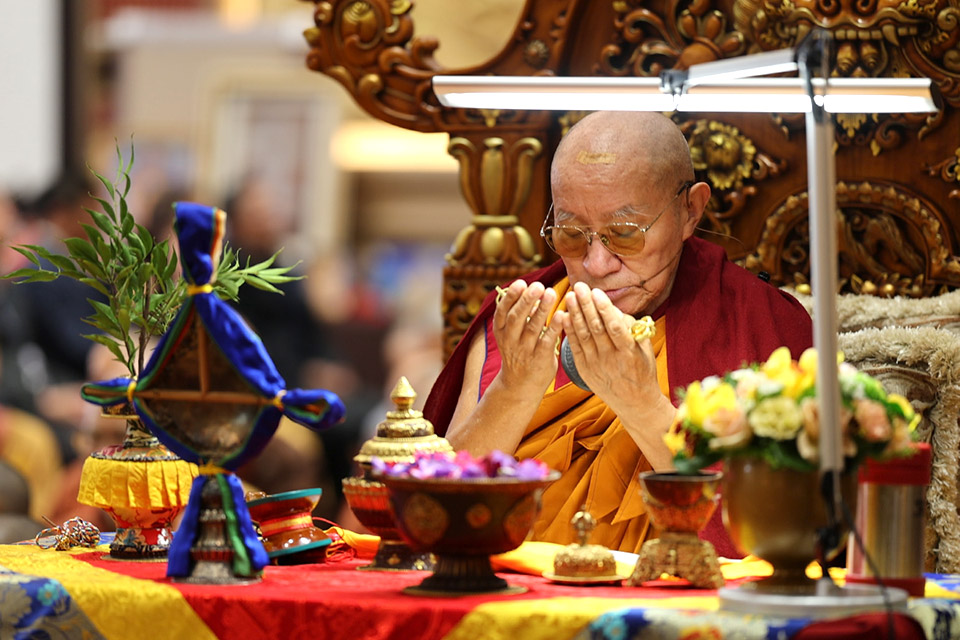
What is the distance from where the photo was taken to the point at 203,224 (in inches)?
76.0

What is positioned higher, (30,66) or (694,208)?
(30,66)

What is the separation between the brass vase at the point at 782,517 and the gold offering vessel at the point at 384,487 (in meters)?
0.46

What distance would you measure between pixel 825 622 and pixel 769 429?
0.23 m

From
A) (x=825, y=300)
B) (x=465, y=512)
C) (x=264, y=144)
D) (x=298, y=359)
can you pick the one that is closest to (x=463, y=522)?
(x=465, y=512)

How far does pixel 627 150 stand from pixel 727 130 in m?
0.61

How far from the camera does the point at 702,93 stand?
2164 mm

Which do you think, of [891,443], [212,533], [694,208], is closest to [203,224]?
[212,533]

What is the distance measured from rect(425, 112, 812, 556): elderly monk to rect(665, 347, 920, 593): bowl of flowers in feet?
2.10

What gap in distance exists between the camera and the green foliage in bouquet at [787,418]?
173 centimetres

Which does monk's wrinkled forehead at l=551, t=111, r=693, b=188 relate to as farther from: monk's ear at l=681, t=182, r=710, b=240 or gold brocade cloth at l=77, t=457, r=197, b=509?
gold brocade cloth at l=77, t=457, r=197, b=509

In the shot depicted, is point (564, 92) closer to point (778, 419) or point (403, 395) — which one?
point (403, 395)

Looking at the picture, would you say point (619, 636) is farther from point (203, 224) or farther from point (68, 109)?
point (68, 109)

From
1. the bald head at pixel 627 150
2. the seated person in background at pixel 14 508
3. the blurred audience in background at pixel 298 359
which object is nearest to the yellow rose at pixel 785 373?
the bald head at pixel 627 150

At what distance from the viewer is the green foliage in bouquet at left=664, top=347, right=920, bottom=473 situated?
1.73m
